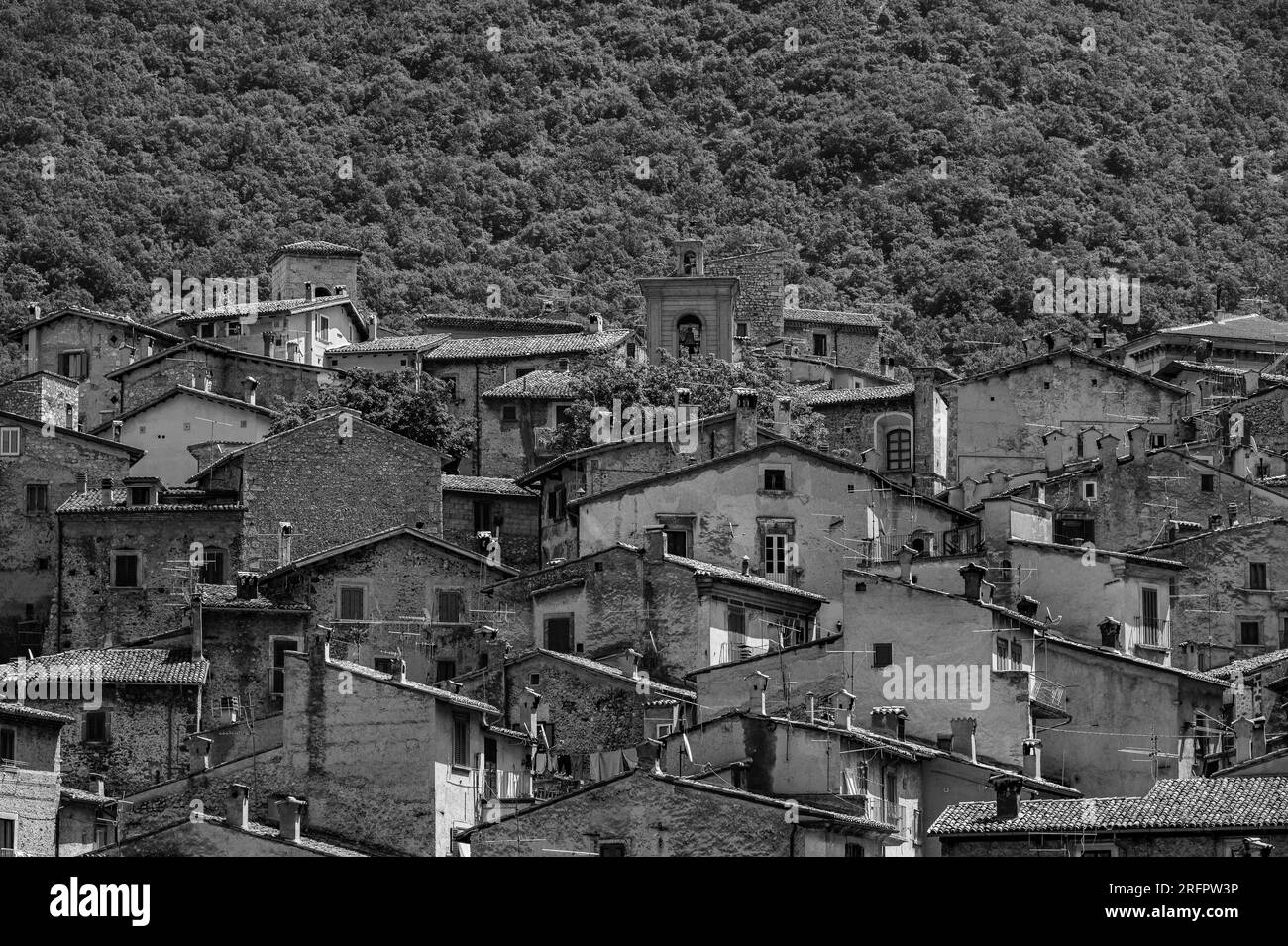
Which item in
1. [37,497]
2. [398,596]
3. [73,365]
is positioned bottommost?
[398,596]

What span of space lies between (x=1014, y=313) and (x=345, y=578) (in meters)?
74.4

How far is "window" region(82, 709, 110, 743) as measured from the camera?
197 ft

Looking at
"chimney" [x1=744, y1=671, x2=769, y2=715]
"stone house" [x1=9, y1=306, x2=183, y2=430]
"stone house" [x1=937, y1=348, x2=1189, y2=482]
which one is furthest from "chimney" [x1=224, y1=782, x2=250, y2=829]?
"stone house" [x1=9, y1=306, x2=183, y2=430]

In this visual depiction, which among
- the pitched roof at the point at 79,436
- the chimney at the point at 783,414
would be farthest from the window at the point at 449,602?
the chimney at the point at 783,414

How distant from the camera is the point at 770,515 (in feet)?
219

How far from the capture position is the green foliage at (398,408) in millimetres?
84750

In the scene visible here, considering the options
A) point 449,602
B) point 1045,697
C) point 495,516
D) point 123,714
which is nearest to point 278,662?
point 123,714

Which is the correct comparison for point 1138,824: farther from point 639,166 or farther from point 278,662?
point 639,166

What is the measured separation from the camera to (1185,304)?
132625 mm

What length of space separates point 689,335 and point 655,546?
3515cm

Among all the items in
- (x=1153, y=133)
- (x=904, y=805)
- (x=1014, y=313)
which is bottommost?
(x=904, y=805)

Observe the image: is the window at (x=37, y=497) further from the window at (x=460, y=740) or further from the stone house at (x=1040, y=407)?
the stone house at (x=1040, y=407)
